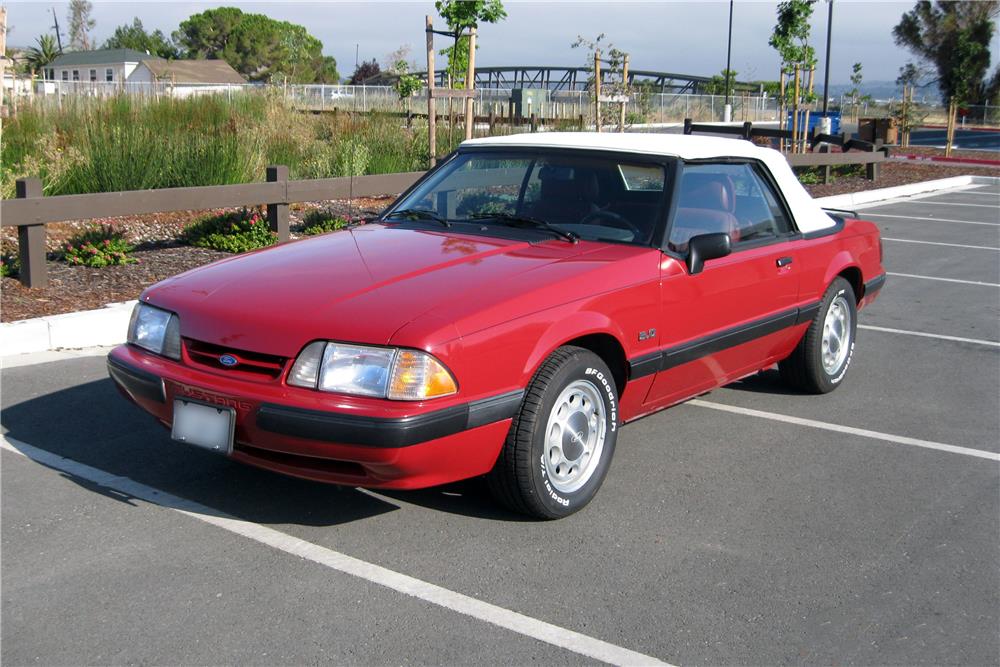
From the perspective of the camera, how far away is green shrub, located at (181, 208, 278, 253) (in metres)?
9.72

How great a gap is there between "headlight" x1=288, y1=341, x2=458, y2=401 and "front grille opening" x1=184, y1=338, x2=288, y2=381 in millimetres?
110

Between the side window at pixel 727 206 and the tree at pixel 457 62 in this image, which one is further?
the tree at pixel 457 62

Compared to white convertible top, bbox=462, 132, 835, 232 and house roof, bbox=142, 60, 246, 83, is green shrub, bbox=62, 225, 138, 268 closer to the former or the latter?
white convertible top, bbox=462, 132, 835, 232

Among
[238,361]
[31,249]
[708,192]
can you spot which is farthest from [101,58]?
[238,361]

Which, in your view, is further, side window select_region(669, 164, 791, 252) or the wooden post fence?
the wooden post fence

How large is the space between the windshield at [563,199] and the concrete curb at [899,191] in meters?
11.1

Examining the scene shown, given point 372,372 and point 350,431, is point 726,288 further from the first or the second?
point 350,431

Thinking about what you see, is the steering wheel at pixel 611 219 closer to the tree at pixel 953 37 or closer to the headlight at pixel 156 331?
the headlight at pixel 156 331

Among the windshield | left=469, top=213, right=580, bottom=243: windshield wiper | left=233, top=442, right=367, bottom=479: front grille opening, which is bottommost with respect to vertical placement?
left=233, top=442, right=367, bottom=479: front grille opening

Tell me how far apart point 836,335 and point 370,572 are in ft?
12.4

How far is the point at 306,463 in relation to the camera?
385 centimetres

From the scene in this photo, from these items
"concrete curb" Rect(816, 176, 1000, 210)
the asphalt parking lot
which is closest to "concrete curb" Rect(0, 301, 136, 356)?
the asphalt parking lot

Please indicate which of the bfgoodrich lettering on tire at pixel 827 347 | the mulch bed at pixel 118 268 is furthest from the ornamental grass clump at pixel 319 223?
the bfgoodrich lettering on tire at pixel 827 347

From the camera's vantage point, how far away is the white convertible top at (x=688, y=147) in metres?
5.24
